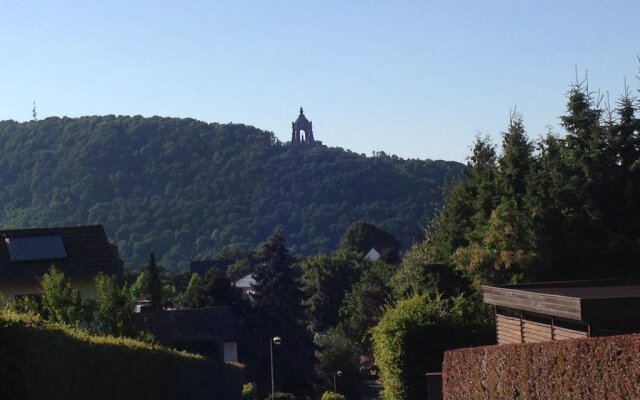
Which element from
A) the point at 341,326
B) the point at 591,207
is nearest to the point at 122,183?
the point at 341,326

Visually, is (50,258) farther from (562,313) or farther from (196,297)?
(196,297)

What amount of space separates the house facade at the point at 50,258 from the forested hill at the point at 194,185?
75.2 metres

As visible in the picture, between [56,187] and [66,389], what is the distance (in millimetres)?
111415

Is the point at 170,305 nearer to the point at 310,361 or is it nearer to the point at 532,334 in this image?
the point at 310,361

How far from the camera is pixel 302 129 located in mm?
166375

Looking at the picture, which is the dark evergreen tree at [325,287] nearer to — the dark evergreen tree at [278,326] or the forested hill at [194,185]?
the dark evergreen tree at [278,326]

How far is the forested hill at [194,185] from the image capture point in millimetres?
119375

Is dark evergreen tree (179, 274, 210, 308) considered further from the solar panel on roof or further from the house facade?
the solar panel on roof

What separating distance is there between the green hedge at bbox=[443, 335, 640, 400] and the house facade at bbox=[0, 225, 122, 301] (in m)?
16.6

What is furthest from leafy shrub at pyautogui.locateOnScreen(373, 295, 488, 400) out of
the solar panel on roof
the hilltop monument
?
the hilltop monument

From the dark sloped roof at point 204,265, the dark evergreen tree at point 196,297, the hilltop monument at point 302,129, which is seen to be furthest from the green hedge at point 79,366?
the hilltop monument at point 302,129

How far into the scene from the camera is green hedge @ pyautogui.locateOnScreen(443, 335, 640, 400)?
10.8 meters

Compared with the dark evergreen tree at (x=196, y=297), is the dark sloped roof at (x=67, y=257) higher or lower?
higher

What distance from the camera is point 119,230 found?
117 meters
